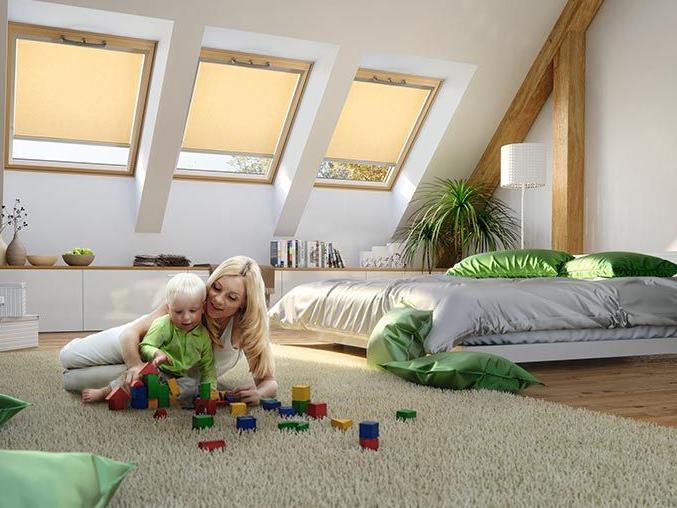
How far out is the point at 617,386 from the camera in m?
3.12

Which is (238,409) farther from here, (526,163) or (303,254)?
(303,254)

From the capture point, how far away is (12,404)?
6.79 ft

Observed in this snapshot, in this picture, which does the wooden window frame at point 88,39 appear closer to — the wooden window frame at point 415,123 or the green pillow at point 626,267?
the wooden window frame at point 415,123

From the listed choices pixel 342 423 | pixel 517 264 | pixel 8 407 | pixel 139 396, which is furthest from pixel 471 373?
pixel 517 264

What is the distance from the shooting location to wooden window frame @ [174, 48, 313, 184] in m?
6.00

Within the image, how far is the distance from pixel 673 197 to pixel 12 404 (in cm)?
471

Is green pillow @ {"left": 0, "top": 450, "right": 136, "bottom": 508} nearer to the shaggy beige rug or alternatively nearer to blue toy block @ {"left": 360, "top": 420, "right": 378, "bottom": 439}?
the shaggy beige rug

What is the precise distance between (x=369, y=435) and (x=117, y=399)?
0.96 meters

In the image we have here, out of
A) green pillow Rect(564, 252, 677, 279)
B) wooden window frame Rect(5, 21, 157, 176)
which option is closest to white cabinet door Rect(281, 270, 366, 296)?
wooden window frame Rect(5, 21, 157, 176)

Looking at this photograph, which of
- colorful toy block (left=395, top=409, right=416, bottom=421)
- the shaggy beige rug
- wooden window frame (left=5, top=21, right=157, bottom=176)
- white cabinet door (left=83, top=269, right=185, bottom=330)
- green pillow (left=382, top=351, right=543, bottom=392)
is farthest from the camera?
white cabinet door (left=83, top=269, right=185, bottom=330)

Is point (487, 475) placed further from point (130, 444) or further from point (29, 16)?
point (29, 16)

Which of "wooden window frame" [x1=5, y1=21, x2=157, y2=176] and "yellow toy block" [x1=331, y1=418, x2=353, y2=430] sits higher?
"wooden window frame" [x1=5, y1=21, x2=157, y2=176]

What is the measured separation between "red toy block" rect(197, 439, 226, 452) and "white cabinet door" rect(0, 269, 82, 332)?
4.25 meters

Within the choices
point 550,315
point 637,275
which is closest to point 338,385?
point 550,315
